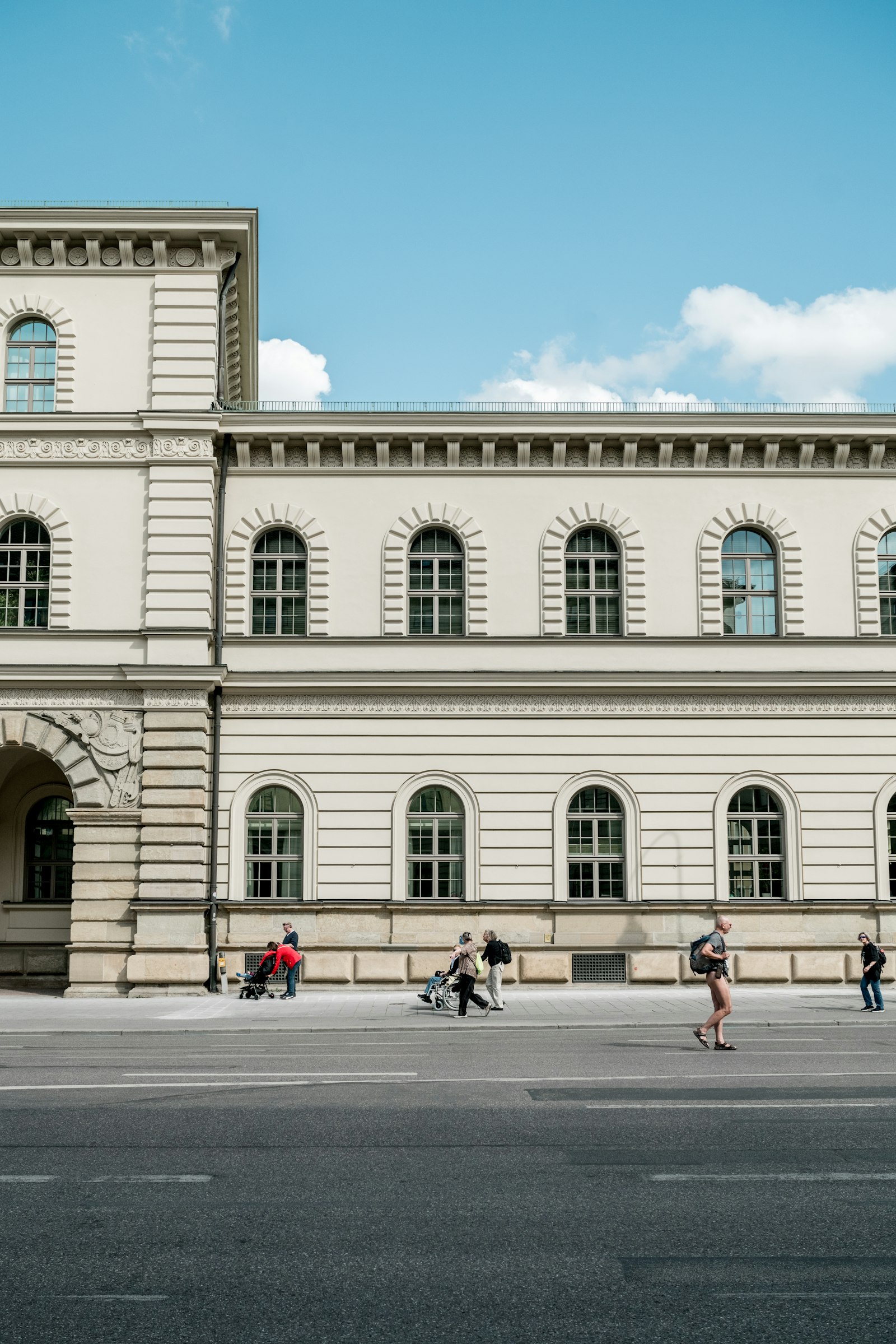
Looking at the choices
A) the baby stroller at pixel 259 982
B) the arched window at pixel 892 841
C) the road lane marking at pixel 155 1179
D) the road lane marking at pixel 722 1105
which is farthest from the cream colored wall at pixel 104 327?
the road lane marking at pixel 155 1179

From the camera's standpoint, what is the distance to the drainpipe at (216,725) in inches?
1076

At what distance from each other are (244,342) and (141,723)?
12.7 meters

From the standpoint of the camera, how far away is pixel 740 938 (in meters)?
27.9

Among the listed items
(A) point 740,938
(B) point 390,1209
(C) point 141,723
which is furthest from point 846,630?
(B) point 390,1209

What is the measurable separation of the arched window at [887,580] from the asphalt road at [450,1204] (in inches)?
616

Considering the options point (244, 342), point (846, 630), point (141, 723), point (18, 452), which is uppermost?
point (244, 342)

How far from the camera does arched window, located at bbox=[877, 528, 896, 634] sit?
29641mm

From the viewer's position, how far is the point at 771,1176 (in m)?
9.69

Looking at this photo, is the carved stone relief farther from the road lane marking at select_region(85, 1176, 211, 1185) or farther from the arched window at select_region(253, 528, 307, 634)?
the road lane marking at select_region(85, 1176, 211, 1185)

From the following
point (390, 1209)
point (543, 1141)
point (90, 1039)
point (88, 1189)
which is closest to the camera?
point (390, 1209)

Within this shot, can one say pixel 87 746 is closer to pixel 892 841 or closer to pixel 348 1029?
pixel 348 1029

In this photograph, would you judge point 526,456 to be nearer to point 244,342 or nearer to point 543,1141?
point 244,342

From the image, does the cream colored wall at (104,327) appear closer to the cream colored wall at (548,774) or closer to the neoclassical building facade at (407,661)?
the neoclassical building facade at (407,661)

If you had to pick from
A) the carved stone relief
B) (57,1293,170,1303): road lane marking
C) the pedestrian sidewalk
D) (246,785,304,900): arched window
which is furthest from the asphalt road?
(246,785,304,900): arched window
